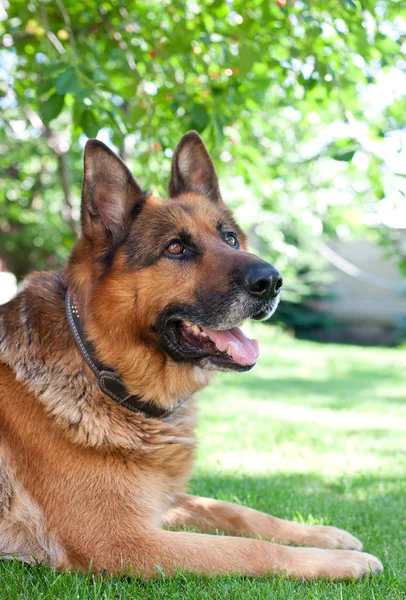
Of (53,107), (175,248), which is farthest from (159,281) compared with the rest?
(53,107)

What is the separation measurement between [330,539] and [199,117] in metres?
3.02

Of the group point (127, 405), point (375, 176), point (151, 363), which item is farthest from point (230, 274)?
point (375, 176)

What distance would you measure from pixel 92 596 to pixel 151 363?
1142 millimetres

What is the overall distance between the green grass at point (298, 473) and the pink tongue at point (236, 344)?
1.05 metres

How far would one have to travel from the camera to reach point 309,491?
457 centimetres

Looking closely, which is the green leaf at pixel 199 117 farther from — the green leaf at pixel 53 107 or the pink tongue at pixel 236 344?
the pink tongue at pixel 236 344

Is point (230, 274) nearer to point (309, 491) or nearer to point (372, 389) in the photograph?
point (309, 491)

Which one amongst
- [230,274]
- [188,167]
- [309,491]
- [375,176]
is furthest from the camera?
[375,176]

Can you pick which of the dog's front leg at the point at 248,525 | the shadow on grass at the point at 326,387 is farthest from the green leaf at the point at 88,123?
the shadow on grass at the point at 326,387

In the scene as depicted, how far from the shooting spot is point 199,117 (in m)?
4.65

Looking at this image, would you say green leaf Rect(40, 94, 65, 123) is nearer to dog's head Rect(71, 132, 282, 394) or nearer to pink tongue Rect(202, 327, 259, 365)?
dog's head Rect(71, 132, 282, 394)

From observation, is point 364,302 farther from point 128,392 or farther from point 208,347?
point 128,392

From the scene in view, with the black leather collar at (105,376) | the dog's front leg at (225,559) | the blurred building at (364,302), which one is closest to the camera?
the dog's front leg at (225,559)

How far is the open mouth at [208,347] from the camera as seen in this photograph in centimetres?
324
